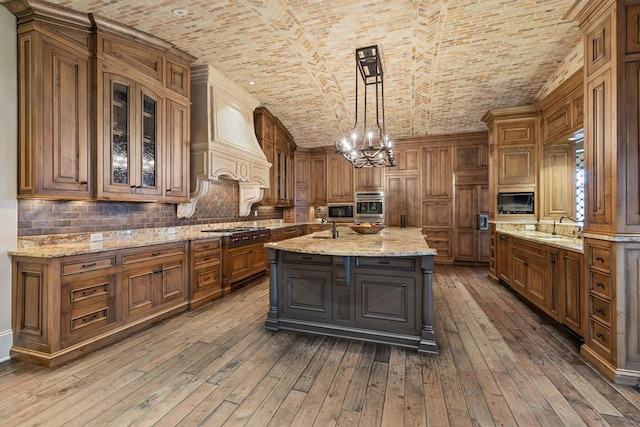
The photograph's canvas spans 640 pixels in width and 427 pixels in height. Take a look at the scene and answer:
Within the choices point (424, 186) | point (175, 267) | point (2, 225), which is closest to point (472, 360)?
point (175, 267)

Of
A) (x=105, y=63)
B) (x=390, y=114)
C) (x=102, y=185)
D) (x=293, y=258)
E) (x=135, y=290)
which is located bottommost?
(x=135, y=290)

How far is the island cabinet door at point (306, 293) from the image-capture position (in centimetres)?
295

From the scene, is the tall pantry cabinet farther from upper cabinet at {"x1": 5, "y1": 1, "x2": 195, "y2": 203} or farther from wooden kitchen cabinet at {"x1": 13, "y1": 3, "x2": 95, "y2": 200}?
wooden kitchen cabinet at {"x1": 13, "y1": 3, "x2": 95, "y2": 200}

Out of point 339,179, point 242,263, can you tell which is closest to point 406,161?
point 339,179

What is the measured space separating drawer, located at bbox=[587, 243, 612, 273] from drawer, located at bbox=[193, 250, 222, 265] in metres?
4.05

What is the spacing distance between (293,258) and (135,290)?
163 cm

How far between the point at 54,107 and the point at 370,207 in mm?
5949

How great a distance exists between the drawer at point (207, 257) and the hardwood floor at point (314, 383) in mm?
925

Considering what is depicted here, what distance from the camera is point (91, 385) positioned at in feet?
6.91

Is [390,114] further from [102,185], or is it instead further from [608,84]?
[102,185]

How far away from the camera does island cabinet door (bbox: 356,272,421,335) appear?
2.67 metres

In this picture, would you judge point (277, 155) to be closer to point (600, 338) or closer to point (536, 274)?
point (536, 274)

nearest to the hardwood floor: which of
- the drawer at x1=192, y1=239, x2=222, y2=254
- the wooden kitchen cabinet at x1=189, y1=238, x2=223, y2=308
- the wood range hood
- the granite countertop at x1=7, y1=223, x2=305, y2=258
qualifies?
the wooden kitchen cabinet at x1=189, y1=238, x2=223, y2=308

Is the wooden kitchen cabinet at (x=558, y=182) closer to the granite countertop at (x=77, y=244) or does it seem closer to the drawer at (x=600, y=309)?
the drawer at (x=600, y=309)
